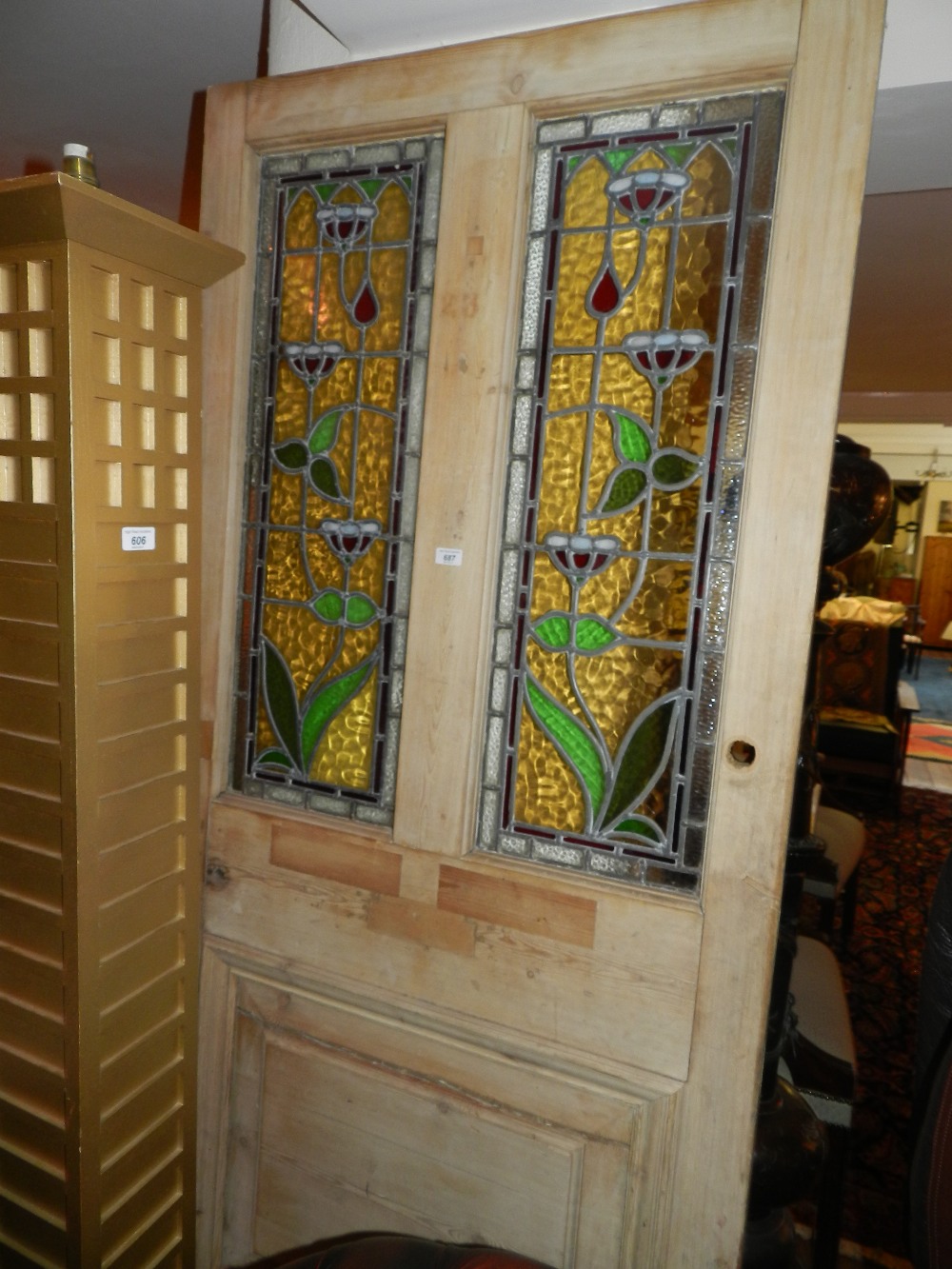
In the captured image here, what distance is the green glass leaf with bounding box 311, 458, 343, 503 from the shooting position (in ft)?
5.25

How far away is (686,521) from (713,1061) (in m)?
0.88

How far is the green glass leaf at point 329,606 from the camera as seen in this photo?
1616mm

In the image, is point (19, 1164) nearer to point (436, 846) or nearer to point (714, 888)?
point (436, 846)

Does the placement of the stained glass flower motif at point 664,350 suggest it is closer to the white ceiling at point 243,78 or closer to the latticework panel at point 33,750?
the white ceiling at point 243,78

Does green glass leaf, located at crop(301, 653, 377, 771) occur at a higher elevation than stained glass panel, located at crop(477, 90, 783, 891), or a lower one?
lower

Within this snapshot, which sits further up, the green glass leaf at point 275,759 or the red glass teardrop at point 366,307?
the red glass teardrop at point 366,307

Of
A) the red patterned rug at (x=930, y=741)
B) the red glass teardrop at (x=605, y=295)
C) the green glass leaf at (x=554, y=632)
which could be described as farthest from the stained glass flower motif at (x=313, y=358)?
the red patterned rug at (x=930, y=741)

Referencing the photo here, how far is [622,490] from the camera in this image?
1.39 metres

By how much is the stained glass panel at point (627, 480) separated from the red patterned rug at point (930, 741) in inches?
220

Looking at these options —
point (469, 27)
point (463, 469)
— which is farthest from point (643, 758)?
point (469, 27)

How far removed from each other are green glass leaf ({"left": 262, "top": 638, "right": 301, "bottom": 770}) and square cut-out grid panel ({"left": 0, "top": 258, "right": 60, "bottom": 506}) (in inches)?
20.6

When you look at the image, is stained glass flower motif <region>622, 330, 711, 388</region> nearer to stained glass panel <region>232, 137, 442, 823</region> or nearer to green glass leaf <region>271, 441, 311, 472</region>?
stained glass panel <region>232, 137, 442, 823</region>

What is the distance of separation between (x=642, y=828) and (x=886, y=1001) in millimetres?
2267

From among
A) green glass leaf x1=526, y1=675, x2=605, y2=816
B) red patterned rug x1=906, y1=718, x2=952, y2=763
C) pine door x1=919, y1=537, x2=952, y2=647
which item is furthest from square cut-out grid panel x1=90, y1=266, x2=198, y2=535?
pine door x1=919, y1=537, x2=952, y2=647
